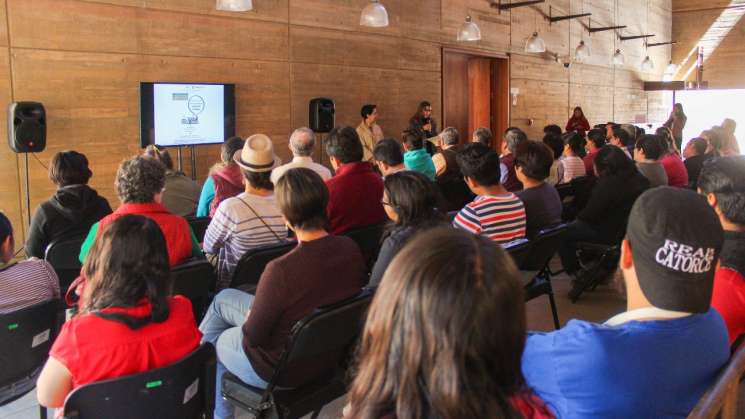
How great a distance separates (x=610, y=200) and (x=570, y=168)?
1684 mm

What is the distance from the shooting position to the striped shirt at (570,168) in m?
6.51

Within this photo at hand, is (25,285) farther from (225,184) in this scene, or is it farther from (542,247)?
(542,247)

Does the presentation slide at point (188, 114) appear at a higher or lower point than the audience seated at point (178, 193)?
higher

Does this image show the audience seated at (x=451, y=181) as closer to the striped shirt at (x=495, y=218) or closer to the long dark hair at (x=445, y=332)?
the striped shirt at (x=495, y=218)

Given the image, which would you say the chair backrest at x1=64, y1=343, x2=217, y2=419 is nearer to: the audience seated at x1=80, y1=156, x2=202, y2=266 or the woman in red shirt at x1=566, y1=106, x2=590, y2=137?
the audience seated at x1=80, y1=156, x2=202, y2=266

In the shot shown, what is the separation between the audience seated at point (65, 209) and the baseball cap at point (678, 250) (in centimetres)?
333

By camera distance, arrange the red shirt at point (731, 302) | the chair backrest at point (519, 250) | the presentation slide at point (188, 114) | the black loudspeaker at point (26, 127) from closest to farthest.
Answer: the red shirt at point (731, 302) → the chair backrest at point (519, 250) → the black loudspeaker at point (26, 127) → the presentation slide at point (188, 114)

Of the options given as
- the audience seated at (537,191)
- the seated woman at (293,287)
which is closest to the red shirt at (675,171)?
the audience seated at (537,191)

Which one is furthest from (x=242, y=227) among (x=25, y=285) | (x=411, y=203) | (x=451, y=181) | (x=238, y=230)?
(x=451, y=181)

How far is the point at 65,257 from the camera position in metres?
3.58

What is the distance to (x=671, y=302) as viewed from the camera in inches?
55.9

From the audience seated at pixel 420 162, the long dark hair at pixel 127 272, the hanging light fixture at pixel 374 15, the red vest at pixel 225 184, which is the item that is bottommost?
the long dark hair at pixel 127 272

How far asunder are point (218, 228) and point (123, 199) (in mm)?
485

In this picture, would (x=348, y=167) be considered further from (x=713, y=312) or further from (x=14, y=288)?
(x=713, y=312)
